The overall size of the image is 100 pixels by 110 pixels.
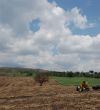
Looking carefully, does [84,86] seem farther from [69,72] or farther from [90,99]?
[69,72]

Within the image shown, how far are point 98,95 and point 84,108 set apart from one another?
6274 mm

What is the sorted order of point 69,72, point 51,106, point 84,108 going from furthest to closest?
point 69,72, point 51,106, point 84,108

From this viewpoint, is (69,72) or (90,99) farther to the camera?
(69,72)

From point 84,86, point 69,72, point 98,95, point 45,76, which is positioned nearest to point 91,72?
point 69,72

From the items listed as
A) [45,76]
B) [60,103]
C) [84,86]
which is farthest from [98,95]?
[45,76]

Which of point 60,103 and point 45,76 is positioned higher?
point 45,76

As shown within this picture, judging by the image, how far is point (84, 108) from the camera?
1077 inches

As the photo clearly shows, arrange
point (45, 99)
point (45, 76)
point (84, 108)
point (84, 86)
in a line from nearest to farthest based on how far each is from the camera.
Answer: point (84, 108)
point (45, 99)
point (84, 86)
point (45, 76)

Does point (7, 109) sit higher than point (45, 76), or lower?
lower

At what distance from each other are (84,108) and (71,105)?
1897mm

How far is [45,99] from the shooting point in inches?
1331

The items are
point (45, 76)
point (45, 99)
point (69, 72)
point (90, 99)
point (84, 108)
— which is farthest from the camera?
point (69, 72)

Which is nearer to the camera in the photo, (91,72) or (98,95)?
(98,95)

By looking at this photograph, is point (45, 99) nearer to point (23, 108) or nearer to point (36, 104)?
point (36, 104)
